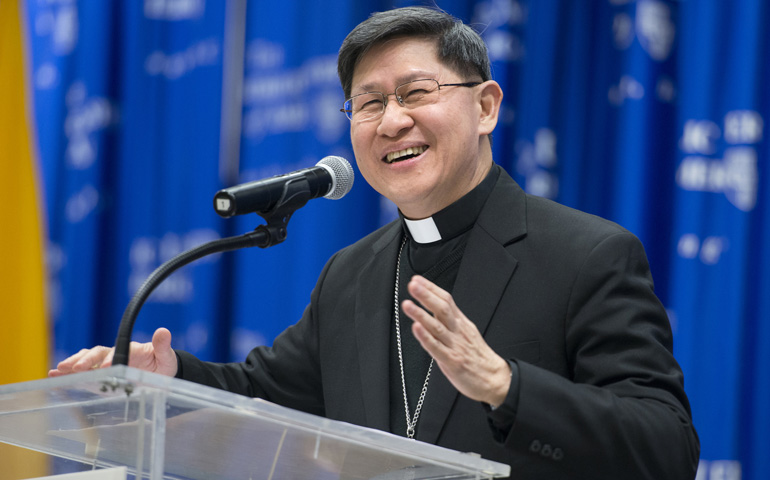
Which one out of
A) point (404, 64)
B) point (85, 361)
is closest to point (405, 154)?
point (404, 64)

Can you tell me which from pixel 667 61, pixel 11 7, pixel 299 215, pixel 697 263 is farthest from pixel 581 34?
pixel 11 7

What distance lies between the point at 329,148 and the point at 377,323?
1497mm

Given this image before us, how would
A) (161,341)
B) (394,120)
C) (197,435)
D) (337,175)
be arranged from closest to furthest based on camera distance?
(197,435) → (337,175) → (161,341) → (394,120)

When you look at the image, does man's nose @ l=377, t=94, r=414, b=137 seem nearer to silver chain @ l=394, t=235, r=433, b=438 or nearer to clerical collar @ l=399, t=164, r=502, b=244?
clerical collar @ l=399, t=164, r=502, b=244

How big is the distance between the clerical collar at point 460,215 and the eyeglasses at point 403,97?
0.81 feet

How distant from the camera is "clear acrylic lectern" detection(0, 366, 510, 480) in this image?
107 cm

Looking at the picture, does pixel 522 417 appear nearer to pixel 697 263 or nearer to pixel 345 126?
pixel 697 263

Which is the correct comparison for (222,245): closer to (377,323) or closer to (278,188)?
(278,188)

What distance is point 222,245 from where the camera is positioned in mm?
1376

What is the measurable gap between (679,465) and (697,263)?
4.89ft

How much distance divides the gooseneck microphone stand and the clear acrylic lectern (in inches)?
4.7

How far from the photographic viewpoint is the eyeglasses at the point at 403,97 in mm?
1961

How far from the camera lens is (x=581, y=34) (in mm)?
3152

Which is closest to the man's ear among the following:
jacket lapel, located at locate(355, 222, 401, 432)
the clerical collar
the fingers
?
the clerical collar
